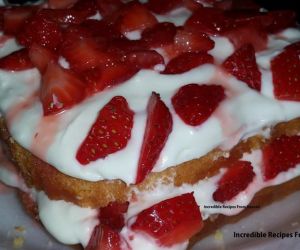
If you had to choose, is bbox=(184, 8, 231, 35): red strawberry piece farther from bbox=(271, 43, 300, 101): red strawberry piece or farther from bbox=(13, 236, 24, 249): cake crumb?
bbox=(13, 236, 24, 249): cake crumb

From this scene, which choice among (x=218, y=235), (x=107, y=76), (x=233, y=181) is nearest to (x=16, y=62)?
(x=107, y=76)

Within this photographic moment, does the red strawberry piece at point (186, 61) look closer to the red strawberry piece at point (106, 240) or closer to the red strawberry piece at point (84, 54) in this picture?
the red strawberry piece at point (84, 54)

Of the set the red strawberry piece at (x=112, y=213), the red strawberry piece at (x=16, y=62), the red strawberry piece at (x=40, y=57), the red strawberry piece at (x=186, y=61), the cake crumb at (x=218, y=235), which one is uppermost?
the red strawberry piece at (x=40, y=57)

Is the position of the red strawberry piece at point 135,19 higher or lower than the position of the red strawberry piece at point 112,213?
higher

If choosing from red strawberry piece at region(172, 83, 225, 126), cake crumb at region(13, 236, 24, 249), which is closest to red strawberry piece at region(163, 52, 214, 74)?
red strawberry piece at region(172, 83, 225, 126)

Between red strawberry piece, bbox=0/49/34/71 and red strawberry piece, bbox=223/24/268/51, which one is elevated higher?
red strawberry piece, bbox=0/49/34/71

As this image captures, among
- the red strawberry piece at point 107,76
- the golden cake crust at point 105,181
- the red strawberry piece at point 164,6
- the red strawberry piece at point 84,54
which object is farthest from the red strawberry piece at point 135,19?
the golden cake crust at point 105,181
